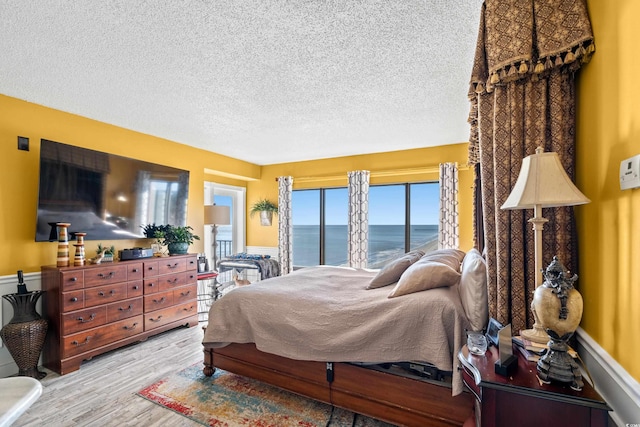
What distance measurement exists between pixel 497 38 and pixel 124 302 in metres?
4.05

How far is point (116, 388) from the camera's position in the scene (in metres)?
2.57

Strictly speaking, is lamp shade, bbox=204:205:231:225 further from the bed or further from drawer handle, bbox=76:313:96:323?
the bed

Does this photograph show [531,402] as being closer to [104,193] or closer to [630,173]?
[630,173]

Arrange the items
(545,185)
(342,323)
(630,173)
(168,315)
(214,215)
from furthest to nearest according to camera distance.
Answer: (214,215)
(168,315)
(342,323)
(545,185)
(630,173)

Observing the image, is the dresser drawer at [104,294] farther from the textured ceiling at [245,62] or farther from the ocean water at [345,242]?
the ocean water at [345,242]

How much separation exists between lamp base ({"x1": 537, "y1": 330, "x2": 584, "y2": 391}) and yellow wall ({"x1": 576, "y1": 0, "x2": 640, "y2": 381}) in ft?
0.49

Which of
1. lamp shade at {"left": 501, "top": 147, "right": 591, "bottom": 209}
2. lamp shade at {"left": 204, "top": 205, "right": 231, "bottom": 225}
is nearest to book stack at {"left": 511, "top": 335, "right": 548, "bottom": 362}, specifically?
lamp shade at {"left": 501, "top": 147, "right": 591, "bottom": 209}

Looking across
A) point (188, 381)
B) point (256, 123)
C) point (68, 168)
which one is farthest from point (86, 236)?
point (256, 123)

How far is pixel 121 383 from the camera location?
8.71 feet

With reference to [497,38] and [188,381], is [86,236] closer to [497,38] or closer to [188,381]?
[188,381]

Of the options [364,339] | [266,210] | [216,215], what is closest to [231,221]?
[266,210]

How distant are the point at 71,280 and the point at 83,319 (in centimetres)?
42

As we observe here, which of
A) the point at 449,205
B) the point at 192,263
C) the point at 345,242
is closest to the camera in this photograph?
the point at 192,263

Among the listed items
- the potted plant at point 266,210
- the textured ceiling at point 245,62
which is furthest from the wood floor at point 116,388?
the potted plant at point 266,210
